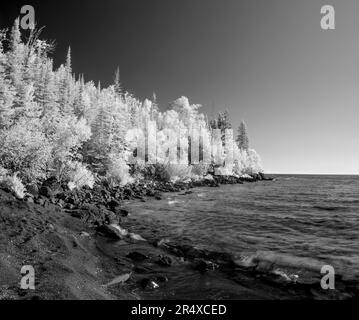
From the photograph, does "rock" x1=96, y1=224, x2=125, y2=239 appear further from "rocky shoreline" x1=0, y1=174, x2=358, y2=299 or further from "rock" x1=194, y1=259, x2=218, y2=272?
"rock" x1=194, y1=259, x2=218, y2=272

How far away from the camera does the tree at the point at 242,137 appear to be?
96.8 meters

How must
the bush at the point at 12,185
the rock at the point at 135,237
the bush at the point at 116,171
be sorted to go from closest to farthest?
the rock at the point at 135,237 < the bush at the point at 12,185 < the bush at the point at 116,171

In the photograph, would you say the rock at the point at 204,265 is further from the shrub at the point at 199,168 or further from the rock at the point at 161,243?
the shrub at the point at 199,168

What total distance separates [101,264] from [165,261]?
279 centimetres

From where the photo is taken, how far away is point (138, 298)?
27.9 ft

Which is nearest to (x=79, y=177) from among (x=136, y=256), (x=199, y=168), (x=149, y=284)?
(x=136, y=256)

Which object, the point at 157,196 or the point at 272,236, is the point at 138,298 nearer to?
the point at 272,236

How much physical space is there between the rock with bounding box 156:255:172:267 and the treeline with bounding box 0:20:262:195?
11173mm

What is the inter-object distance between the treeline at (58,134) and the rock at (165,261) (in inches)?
440

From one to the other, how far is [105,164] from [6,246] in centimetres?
3127

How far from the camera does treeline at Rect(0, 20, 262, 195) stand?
21.7 m

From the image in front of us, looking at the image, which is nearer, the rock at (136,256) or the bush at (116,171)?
the rock at (136,256)

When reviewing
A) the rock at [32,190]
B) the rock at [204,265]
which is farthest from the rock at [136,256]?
the rock at [32,190]
